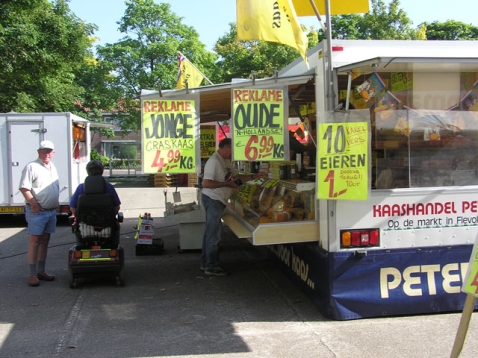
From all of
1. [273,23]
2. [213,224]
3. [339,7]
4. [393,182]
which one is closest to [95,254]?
[213,224]

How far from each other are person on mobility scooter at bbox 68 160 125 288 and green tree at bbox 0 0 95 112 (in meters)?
9.46

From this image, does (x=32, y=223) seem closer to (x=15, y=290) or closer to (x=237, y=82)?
(x=15, y=290)

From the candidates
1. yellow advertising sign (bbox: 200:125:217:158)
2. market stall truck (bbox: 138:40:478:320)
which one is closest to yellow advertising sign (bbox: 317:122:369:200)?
market stall truck (bbox: 138:40:478:320)

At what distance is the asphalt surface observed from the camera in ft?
13.1

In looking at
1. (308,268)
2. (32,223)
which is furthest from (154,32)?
(308,268)

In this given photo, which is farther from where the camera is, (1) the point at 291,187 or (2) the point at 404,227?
(1) the point at 291,187

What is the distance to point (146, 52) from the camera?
81.0ft

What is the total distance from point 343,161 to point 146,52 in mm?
22136

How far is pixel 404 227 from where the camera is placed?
445 centimetres

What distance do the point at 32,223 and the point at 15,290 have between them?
83 centimetres

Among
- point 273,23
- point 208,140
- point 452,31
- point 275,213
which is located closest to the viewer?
point 273,23

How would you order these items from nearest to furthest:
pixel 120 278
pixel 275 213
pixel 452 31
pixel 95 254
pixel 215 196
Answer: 1. pixel 275 213
2. pixel 95 254
3. pixel 120 278
4. pixel 215 196
5. pixel 452 31

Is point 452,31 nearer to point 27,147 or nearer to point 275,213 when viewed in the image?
point 27,147

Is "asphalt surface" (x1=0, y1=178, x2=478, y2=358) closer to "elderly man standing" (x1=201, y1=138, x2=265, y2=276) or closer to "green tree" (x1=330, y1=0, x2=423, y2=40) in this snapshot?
"elderly man standing" (x1=201, y1=138, x2=265, y2=276)
